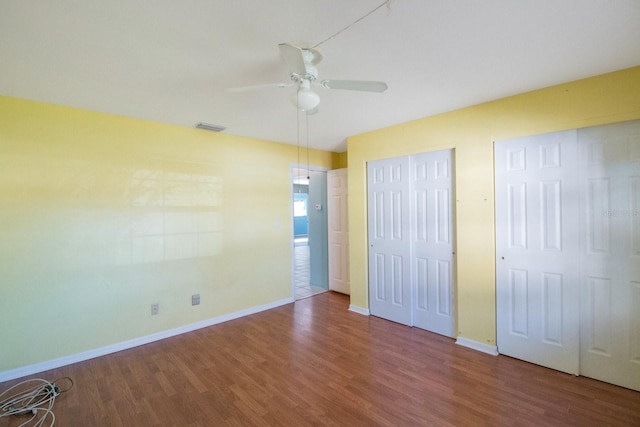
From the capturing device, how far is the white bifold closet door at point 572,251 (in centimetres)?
217

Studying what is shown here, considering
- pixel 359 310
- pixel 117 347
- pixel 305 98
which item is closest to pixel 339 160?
pixel 359 310

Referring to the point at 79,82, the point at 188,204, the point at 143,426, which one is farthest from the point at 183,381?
the point at 79,82

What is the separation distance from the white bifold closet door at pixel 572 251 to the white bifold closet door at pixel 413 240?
53 centimetres

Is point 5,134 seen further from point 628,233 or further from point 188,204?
point 628,233

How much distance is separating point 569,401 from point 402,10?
286 centimetres

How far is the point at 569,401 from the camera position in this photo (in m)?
2.05

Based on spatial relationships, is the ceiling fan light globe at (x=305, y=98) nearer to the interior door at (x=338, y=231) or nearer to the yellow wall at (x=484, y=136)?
the yellow wall at (x=484, y=136)

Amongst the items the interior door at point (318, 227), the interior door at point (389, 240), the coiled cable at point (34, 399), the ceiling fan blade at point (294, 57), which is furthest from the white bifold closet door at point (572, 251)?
the coiled cable at point (34, 399)

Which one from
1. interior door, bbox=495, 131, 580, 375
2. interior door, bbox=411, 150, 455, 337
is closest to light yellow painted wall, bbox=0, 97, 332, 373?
interior door, bbox=411, 150, 455, 337

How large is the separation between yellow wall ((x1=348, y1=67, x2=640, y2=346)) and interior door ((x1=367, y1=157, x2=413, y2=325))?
0.89 feet

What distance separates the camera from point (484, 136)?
9.16 ft

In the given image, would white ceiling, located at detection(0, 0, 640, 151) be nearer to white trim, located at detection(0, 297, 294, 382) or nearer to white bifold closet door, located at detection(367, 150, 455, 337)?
white bifold closet door, located at detection(367, 150, 455, 337)

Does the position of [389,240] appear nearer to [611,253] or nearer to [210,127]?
[611,253]

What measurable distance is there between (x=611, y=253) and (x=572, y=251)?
0.75 ft
